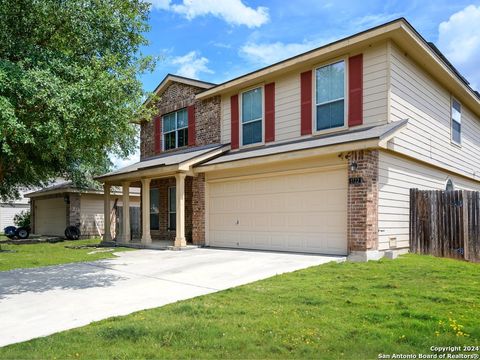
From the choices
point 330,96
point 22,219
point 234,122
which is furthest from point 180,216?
point 22,219

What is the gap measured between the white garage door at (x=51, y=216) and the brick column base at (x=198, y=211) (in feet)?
43.1

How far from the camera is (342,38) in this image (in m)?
11.2

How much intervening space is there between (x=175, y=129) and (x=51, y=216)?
525 inches

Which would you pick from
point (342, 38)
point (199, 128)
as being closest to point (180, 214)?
point (199, 128)

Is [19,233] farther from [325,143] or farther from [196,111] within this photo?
[325,143]

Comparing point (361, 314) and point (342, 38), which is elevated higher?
point (342, 38)

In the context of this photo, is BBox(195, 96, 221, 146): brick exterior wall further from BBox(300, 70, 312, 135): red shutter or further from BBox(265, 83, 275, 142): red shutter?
BBox(300, 70, 312, 135): red shutter

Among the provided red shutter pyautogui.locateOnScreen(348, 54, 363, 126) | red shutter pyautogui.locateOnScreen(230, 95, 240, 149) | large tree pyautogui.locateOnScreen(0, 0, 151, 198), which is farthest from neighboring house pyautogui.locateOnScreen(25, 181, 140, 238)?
red shutter pyautogui.locateOnScreen(348, 54, 363, 126)

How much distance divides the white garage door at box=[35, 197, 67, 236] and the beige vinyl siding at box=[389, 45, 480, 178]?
2036cm

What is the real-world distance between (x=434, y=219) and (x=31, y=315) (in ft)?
Result: 33.0

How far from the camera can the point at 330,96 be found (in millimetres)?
11836

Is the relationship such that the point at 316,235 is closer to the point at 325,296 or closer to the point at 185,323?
the point at 325,296

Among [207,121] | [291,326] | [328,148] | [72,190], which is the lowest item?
[291,326]

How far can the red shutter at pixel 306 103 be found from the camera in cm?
1231
